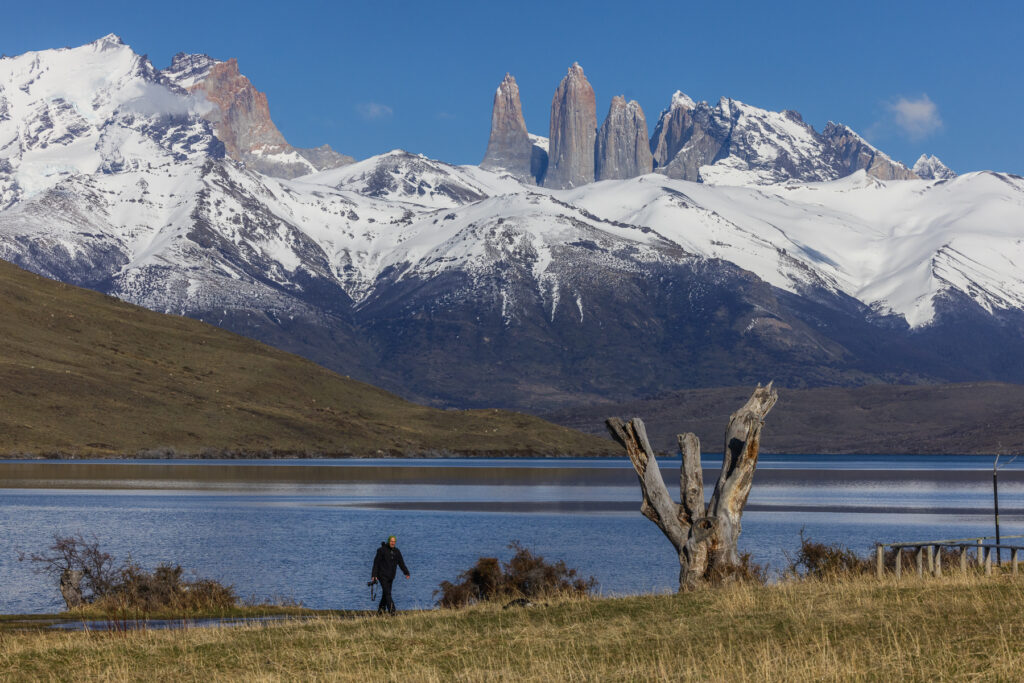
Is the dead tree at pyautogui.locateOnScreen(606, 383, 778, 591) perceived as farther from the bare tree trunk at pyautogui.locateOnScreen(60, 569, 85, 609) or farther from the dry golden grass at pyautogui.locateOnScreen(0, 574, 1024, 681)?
the bare tree trunk at pyautogui.locateOnScreen(60, 569, 85, 609)

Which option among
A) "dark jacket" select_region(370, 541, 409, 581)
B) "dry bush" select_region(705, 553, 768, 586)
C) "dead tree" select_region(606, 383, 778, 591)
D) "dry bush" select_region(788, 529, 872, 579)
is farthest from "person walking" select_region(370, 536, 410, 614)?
"dry bush" select_region(788, 529, 872, 579)

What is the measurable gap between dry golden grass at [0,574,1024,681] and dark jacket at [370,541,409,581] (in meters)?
5.23

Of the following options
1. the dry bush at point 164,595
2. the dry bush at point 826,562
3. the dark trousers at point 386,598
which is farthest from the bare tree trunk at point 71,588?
the dry bush at point 826,562

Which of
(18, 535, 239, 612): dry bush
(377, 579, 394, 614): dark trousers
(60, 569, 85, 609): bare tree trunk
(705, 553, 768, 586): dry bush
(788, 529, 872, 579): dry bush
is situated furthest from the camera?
(788, 529, 872, 579): dry bush

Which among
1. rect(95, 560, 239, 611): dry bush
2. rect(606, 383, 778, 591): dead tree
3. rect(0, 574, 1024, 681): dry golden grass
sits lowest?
rect(95, 560, 239, 611): dry bush

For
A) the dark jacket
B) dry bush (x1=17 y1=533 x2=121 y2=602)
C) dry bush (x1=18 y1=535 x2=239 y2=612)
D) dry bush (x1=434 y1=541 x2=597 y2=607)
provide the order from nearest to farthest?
the dark jacket
dry bush (x1=18 y1=535 x2=239 y2=612)
dry bush (x1=434 y1=541 x2=597 y2=607)
dry bush (x1=17 y1=533 x2=121 y2=602)

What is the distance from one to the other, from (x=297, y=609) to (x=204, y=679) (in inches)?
663

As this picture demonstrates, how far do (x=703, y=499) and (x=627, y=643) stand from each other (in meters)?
12.7

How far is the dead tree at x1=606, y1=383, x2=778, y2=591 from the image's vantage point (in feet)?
127

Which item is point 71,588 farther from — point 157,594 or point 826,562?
point 826,562

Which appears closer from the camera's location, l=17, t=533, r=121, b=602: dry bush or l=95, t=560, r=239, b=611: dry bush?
l=95, t=560, r=239, b=611: dry bush

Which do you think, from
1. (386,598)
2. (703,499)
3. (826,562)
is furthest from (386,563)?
(826,562)

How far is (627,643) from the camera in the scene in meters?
26.1

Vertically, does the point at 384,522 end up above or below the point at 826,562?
below
